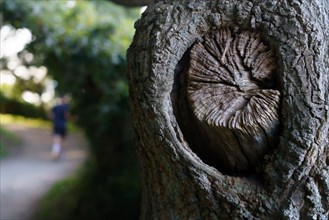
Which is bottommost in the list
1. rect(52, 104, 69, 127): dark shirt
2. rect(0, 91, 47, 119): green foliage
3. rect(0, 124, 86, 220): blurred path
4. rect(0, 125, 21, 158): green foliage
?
rect(0, 124, 86, 220): blurred path

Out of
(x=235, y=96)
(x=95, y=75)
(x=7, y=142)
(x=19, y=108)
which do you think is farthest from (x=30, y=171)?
(x=19, y=108)

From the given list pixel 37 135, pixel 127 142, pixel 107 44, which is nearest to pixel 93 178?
pixel 127 142

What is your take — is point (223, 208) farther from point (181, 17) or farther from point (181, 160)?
point (181, 17)

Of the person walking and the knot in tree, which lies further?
the person walking

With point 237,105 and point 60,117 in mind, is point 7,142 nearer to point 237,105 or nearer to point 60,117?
point 60,117

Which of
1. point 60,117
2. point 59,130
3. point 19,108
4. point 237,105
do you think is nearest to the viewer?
point 237,105

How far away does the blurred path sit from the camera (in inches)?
292

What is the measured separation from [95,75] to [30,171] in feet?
16.1

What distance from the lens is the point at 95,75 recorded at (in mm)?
5547

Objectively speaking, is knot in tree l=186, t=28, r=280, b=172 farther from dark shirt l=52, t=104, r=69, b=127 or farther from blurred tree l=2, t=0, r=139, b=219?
dark shirt l=52, t=104, r=69, b=127

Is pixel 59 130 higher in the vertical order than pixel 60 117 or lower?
lower

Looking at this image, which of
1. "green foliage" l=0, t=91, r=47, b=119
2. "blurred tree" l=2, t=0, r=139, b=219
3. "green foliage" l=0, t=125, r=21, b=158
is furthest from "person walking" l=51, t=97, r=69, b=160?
"green foliage" l=0, t=91, r=47, b=119

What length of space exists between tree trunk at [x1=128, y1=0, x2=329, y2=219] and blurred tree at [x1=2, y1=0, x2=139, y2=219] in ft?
11.3

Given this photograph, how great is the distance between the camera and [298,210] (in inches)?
72.2
